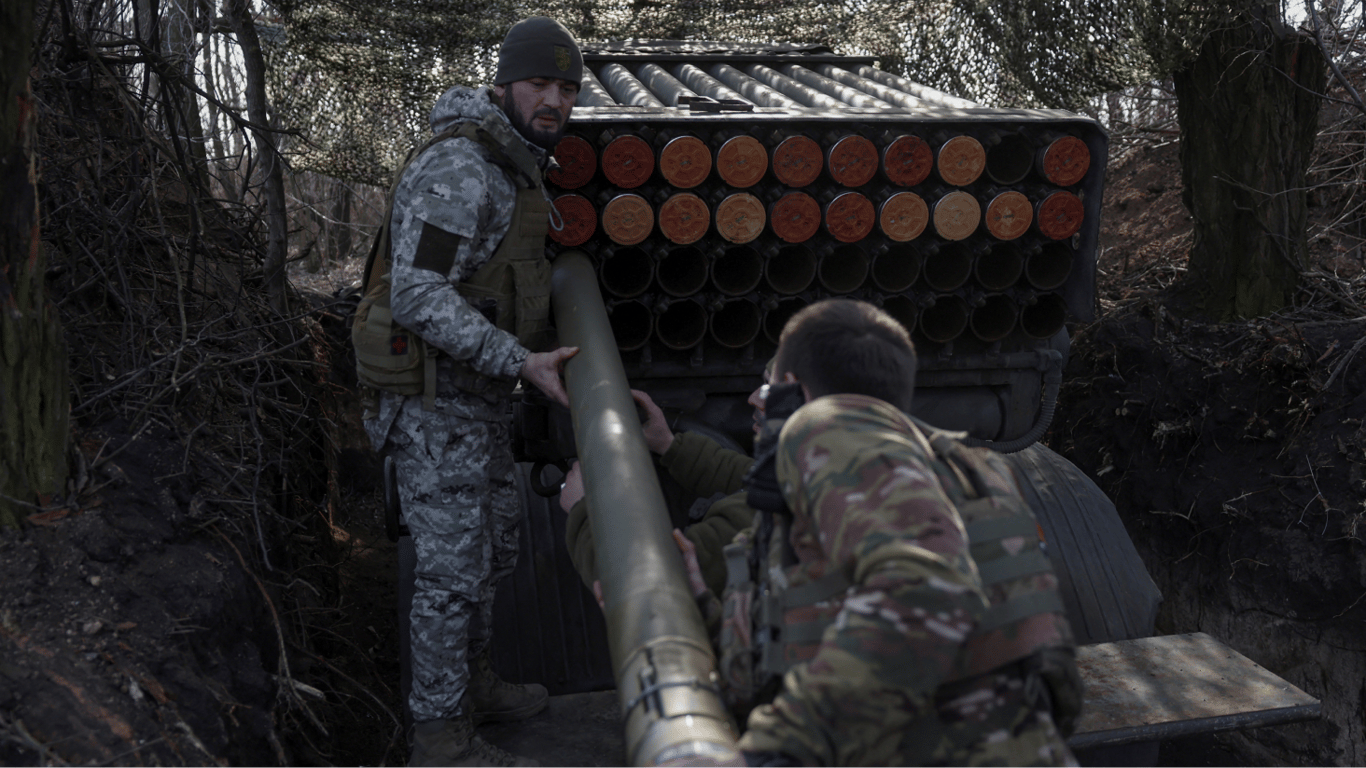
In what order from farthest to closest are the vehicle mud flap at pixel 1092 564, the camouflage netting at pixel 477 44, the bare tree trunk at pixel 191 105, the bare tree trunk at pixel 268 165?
1. the camouflage netting at pixel 477 44
2. the bare tree trunk at pixel 268 165
3. the bare tree trunk at pixel 191 105
4. the vehicle mud flap at pixel 1092 564

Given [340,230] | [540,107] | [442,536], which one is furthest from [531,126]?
[340,230]

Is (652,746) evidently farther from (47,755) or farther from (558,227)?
(558,227)

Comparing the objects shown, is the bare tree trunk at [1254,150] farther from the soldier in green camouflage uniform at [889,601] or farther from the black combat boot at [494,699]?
the soldier in green camouflage uniform at [889,601]

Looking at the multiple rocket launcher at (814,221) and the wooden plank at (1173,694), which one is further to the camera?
the multiple rocket launcher at (814,221)

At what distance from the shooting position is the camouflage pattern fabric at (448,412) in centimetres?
286

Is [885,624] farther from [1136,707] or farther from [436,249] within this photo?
[1136,707]

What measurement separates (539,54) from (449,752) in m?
2.12

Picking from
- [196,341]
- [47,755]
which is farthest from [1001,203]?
[47,755]

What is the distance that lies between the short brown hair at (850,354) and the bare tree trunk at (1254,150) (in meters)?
4.61

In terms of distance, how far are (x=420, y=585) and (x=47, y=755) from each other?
1155 mm

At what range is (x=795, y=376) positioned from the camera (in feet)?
5.97

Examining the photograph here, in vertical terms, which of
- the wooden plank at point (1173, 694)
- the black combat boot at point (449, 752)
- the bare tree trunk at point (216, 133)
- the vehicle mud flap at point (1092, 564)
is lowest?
the black combat boot at point (449, 752)

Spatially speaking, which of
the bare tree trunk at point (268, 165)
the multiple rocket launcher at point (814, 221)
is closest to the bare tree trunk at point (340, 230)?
the bare tree trunk at point (268, 165)

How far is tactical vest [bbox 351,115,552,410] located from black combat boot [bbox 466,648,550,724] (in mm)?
933
